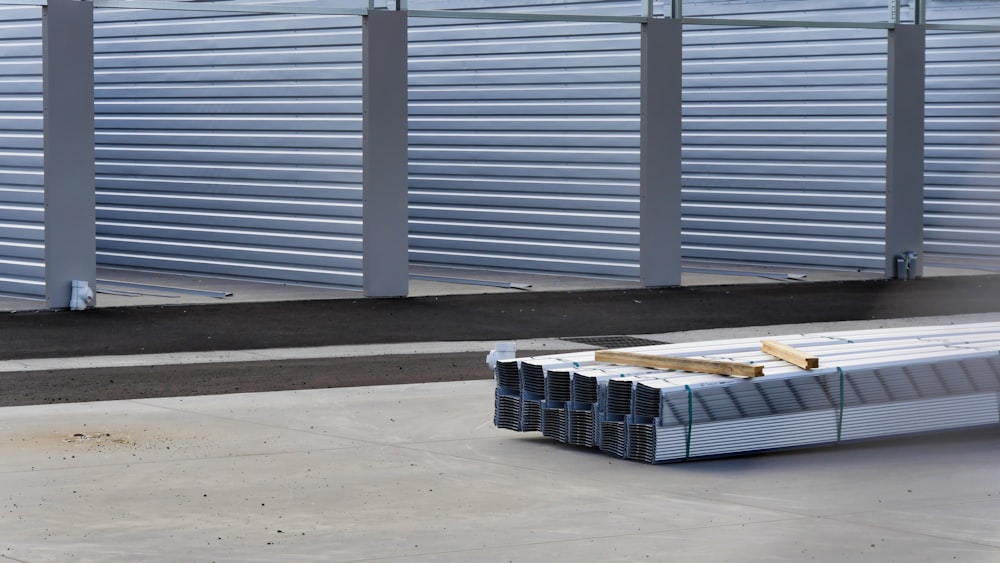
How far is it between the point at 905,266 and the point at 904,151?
53.8 inches

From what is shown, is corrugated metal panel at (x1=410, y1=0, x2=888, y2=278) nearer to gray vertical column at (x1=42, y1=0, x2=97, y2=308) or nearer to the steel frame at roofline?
the steel frame at roofline

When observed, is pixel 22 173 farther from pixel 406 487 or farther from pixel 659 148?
pixel 406 487

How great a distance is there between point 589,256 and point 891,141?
389 centimetres

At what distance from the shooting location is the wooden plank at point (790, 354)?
798cm

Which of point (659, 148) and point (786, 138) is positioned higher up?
point (786, 138)

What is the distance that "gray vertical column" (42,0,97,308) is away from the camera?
14.2 m

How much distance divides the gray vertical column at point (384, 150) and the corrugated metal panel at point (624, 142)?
2.75 metres

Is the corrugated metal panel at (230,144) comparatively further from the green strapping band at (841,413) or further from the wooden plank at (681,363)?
the green strapping band at (841,413)

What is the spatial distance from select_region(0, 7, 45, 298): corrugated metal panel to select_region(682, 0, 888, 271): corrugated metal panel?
7783mm

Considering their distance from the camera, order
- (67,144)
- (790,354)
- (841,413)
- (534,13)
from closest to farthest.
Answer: (841,413) → (790,354) → (67,144) → (534,13)

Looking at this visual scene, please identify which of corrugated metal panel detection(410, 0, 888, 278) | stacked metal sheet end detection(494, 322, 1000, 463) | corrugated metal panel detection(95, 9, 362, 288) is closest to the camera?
stacked metal sheet end detection(494, 322, 1000, 463)

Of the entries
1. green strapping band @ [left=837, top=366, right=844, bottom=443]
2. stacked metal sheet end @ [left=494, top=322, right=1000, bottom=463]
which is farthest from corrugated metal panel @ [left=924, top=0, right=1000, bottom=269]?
green strapping band @ [left=837, top=366, right=844, bottom=443]

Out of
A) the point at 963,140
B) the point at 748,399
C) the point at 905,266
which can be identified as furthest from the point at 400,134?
the point at 748,399

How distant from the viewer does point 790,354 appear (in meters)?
8.26
